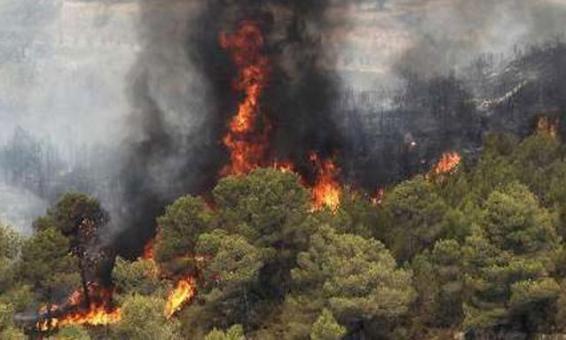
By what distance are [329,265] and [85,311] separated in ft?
67.6

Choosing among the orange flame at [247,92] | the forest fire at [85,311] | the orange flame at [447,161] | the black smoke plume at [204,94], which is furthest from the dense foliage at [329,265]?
the orange flame at [247,92]

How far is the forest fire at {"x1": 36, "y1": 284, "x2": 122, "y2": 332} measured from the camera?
5084 cm

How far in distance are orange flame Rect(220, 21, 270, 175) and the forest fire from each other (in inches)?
631

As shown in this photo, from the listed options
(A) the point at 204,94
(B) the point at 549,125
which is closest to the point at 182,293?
(A) the point at 204,94

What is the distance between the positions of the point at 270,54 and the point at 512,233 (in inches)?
1313

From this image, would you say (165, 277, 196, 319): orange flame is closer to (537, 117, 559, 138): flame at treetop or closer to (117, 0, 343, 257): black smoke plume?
(117, 0, 343, 257): black smoke plume

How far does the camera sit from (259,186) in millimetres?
43594

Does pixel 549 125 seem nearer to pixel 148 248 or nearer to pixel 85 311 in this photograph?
pixel 148 248

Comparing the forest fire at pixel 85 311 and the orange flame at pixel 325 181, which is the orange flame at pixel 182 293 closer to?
the forest fire at pixel 85 311

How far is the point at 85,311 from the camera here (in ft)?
174

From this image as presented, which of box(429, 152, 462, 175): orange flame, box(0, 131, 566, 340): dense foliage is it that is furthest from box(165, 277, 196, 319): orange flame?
box(429, 152, 462, 175): orange flame

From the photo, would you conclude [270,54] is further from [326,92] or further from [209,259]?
[209,259]

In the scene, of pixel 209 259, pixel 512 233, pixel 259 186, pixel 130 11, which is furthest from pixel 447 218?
pixel 130 11

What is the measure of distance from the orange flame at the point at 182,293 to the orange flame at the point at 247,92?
19.1 m
